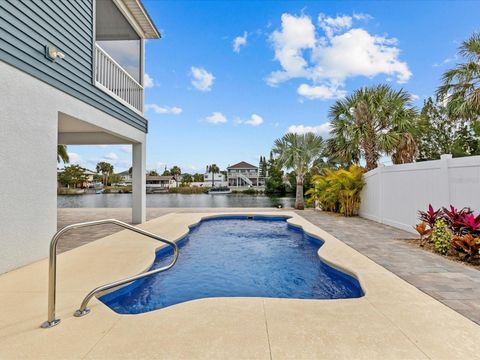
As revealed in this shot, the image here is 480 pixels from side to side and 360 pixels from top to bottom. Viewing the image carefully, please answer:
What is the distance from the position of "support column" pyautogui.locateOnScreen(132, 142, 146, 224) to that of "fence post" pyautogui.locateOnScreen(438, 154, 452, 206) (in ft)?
27.4

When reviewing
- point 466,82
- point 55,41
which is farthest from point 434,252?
point 55,41

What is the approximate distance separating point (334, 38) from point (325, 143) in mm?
5201

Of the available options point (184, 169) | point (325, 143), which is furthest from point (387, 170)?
point (184, 169)

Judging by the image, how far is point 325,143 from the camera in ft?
44.4

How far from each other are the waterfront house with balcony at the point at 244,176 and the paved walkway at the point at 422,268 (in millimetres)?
45300

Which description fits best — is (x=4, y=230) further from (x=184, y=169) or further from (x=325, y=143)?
(x=184, y=169)

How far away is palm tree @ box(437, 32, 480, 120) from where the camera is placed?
27.8 ft

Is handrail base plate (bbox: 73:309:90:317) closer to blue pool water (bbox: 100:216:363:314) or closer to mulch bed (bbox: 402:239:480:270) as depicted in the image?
blue pool water (bbox: 100:216:363:314)

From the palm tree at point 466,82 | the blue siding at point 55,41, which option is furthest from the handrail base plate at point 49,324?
the palm tree at point 466,82

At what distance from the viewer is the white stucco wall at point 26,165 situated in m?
3.99

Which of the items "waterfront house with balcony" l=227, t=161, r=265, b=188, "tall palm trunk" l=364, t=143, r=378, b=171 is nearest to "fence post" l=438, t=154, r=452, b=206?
"tall palm trunk" l=364, t=143, r=378, b=171

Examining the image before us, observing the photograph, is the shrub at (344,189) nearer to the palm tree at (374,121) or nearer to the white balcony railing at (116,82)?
the palm tree at (374,121)

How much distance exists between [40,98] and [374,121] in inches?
420

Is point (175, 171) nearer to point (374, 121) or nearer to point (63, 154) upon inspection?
point (63, 154)
